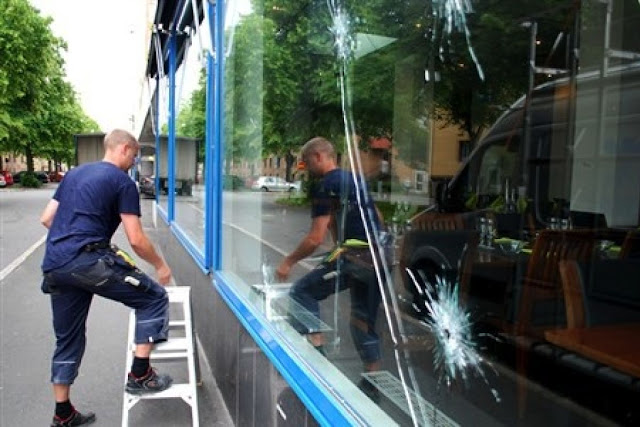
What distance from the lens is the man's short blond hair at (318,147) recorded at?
2.91 metres

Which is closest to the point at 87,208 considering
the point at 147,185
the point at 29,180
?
the point at 147,185

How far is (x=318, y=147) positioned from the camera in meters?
2.99

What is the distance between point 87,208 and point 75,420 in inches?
53.4

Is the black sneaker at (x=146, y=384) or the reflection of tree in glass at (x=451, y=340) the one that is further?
the black sneaker at (x=146, y=384)

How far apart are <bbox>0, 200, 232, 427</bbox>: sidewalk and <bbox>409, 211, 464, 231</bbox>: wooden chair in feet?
6.27

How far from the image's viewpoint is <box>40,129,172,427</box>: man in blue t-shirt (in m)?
3.39

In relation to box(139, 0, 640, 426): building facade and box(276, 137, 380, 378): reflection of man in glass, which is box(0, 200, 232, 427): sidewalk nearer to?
box(139, 0, 640, 426): building facade

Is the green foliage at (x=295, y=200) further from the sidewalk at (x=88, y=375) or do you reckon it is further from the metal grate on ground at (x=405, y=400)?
the sidewalk at (x=88, y=375)

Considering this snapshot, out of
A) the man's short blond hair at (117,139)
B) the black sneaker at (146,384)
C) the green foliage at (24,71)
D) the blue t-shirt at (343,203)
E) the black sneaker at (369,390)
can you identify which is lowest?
the black sneaker at (146,384)

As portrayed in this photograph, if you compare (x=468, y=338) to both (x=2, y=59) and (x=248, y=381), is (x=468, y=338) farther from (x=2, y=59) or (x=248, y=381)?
(x=2, y=59)

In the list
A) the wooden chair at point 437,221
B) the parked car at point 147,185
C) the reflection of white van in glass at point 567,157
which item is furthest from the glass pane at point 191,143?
the parked car at point 147,185

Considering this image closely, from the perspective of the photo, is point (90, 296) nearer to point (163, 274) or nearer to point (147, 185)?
point (163, 274)

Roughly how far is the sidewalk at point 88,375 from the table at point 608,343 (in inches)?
83.0

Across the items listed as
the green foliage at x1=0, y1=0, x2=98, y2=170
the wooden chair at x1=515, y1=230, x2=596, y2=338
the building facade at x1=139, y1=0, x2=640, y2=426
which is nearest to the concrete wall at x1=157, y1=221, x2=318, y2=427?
the building facade at x1=139, y1=0, x2=640, y2=426
